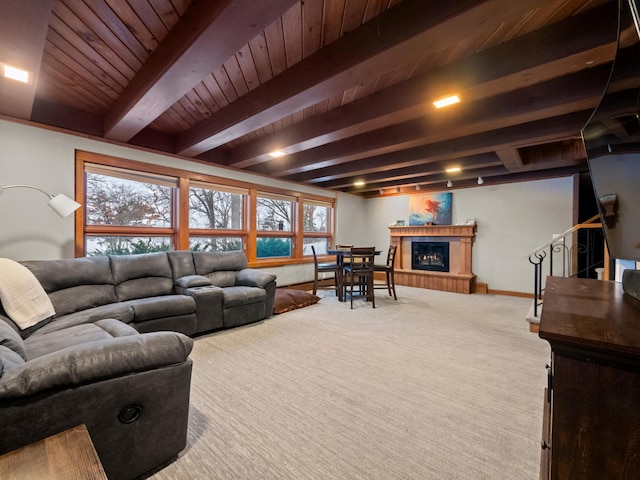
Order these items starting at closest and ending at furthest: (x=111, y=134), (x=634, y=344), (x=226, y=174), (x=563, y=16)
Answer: (x=634, y=344), (x=563, y=16), (x=111, y=134), (x=226, y=174)

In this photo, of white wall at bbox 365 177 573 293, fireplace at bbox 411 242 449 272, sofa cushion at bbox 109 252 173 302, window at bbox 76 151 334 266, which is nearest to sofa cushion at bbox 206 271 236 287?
sofa cushion at bbox 109 252 173 302

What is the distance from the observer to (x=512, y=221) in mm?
5434

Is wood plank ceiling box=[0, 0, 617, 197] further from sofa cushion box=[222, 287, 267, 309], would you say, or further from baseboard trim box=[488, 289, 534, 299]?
baseboard trim box=[488, 289, 534, 299]

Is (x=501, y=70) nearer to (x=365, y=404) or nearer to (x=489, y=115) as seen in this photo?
(x=489, y=115)

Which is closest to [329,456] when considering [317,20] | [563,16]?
[317,20]

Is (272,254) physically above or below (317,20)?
below

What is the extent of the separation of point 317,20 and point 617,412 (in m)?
2.17

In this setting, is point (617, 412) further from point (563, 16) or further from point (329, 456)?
point (563, 16)

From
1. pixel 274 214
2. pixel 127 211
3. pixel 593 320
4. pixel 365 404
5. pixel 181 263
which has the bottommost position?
pixel 365 404

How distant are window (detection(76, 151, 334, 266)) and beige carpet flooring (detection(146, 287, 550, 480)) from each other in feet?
5.99

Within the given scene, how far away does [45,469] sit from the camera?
2.67 ft

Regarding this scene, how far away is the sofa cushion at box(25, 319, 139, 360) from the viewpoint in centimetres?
170

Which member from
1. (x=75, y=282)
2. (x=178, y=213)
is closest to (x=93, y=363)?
(x=75, y=282)

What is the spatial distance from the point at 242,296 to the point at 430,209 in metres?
4.89
